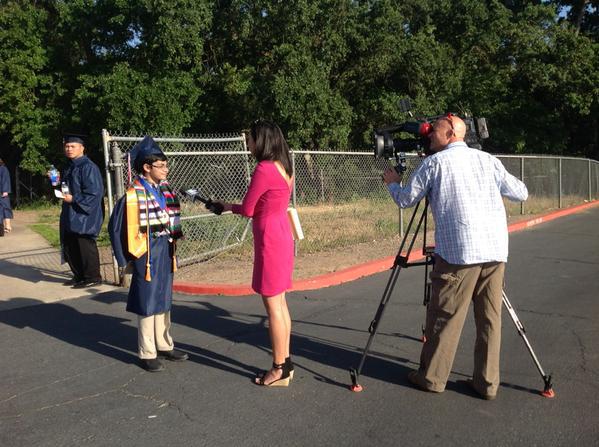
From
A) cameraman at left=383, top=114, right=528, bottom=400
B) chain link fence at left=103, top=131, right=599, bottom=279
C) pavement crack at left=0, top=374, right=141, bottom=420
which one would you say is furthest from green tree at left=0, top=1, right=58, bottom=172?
cameraman at left=383, top=114, right=528, bottom=400

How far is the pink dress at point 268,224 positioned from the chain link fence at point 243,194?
2.86 metres

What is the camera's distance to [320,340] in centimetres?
498

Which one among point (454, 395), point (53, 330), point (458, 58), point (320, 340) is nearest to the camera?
point (454, 395)

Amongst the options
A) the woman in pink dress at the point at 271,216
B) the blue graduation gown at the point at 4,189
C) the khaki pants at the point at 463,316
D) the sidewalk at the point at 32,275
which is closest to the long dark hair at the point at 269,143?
the woman in pink dress at the point at 271,216

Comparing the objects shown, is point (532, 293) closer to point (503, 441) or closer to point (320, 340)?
point (320, 340)

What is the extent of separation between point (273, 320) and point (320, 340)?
1.23m

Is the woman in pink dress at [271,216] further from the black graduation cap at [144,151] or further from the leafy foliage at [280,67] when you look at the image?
the leafy foliage at [280,67]

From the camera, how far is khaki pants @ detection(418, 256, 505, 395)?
11.5 feet

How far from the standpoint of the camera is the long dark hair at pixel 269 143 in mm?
3787

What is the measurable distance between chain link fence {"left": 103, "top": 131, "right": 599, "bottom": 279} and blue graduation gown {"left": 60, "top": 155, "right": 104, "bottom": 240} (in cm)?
25

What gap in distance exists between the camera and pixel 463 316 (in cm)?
357

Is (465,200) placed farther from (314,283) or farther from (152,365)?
(314,283)

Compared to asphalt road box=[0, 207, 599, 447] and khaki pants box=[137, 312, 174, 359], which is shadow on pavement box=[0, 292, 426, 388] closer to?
asphalt road box=[0, 207, 599, 447]

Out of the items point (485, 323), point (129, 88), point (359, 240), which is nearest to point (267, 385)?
point (485, 323)
